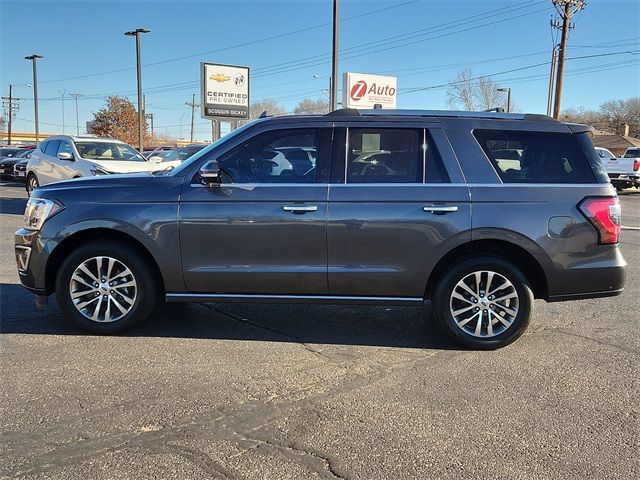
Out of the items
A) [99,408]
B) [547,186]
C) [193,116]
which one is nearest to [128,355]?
[99,408]

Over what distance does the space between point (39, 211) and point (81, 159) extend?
859 cm

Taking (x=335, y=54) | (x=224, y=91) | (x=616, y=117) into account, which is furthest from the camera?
(x=616, y=117)

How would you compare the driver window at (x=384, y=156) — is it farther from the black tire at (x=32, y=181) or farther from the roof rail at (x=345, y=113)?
the black tire at (x=32, y=181)

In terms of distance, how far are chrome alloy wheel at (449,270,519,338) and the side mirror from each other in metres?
2.16

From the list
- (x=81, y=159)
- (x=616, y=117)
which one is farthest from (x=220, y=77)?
(x=616, y=117)

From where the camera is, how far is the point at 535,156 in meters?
4.71

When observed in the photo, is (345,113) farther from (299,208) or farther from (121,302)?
(121,302)

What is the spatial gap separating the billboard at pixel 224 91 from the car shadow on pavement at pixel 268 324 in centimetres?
1806

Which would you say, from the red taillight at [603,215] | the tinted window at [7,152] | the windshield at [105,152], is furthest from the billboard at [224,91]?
the red taillight at [603,215]

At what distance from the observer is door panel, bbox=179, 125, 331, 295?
4617mm

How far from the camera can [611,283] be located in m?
4.64

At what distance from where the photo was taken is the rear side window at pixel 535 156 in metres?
4.66

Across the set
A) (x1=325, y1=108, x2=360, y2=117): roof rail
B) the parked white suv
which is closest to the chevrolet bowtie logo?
the parked white suv

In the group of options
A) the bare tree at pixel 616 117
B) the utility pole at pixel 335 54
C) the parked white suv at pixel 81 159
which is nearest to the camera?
the parked white suv at pixel 81 159
